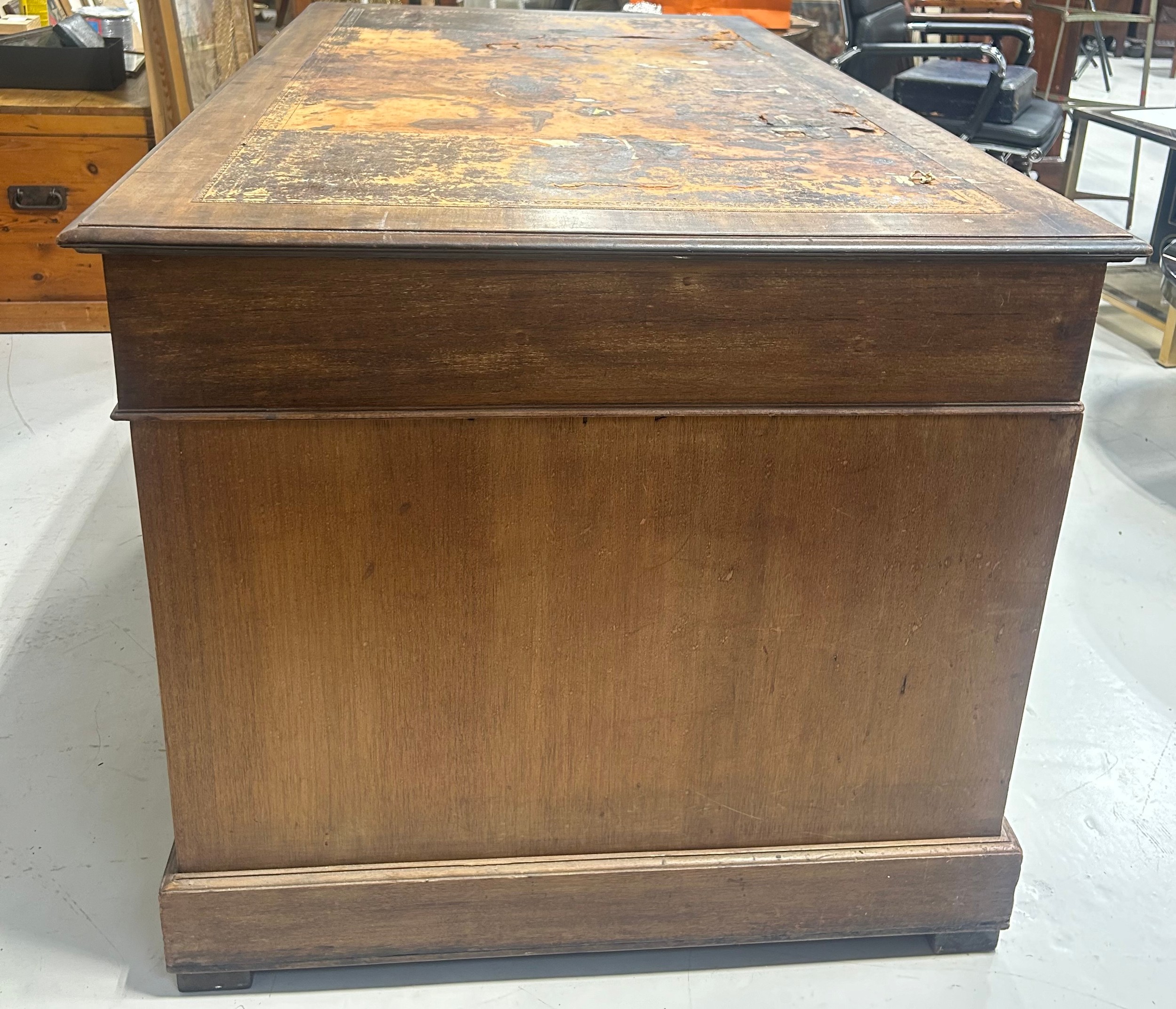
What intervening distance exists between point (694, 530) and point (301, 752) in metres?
0.46

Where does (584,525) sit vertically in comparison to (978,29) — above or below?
below

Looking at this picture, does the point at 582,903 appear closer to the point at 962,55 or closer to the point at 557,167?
the point at 557,167

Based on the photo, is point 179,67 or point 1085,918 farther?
point 179,67

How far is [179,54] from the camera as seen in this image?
2951mm

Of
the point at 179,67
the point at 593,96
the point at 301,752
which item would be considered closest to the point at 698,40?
the point at 593,96

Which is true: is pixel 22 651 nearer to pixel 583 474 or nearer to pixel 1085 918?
pixel 583 474

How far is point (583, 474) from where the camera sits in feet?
3.81

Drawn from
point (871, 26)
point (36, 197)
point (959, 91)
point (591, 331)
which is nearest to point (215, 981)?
point (591, 331)

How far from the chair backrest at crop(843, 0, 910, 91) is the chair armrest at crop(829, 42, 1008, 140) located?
0.02 meters

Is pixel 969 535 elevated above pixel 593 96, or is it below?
below

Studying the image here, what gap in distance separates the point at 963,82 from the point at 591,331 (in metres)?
2.79

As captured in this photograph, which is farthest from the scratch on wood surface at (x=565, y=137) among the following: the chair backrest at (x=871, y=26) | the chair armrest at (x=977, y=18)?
the chair armrest at (x=977, y=18)

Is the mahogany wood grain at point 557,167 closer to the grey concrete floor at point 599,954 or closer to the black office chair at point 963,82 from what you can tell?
the grey concrete floor at point 599,954

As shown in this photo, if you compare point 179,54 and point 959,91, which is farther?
point 959,91
